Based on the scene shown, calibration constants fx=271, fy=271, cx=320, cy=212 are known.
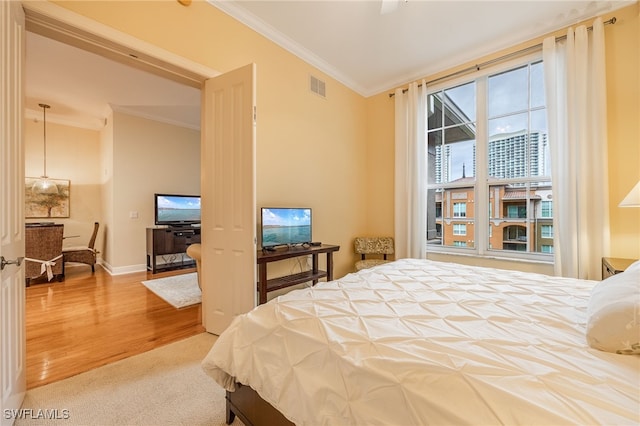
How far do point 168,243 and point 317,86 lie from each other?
12.6 ft

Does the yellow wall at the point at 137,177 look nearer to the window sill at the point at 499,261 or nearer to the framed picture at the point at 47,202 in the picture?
the framed picture at the point at 47,202

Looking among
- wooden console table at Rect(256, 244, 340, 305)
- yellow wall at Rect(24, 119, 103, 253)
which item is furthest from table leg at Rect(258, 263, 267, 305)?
yellow wall at Rect(24, 119, 103, 253)

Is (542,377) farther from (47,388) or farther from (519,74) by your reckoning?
(519,74)

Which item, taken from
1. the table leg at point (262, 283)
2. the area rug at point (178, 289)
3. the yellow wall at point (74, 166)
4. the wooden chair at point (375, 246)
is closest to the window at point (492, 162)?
the wooden chair at point (375, 246)

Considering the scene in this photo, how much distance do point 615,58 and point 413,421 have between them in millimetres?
3756

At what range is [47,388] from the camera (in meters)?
1.74

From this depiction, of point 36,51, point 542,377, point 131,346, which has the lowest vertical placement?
point 131,346

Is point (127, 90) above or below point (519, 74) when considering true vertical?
above

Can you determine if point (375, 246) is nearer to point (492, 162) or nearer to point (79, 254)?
point (492, 162)

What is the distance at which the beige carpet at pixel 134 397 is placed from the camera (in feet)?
4.91

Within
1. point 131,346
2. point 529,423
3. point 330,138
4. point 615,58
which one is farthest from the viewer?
point 330,138

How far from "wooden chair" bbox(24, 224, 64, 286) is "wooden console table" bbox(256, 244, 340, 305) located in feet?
12.3

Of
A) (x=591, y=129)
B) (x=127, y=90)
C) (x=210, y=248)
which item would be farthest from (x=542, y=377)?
(x=127, y=90)

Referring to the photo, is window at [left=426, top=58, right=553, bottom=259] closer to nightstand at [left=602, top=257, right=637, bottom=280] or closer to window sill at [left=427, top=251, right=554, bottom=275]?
window sill at [left=427, top=251, right=554, bottom=275]
